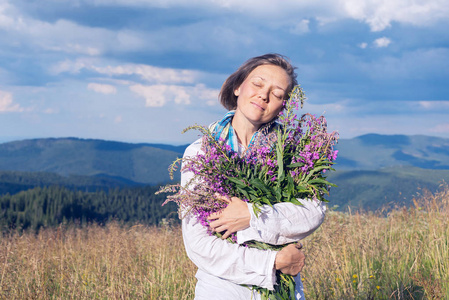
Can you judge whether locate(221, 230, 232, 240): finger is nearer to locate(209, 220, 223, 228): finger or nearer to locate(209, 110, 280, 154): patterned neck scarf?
locate(209, 220, 223, 228): finger

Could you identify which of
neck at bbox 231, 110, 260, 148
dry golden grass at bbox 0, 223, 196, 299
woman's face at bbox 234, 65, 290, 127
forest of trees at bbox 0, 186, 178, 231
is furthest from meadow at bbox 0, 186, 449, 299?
forest of trees at bbox 0, 186, 178, 231

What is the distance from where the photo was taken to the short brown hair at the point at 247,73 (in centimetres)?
282

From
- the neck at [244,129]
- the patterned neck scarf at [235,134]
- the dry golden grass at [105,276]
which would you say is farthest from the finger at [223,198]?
the dry golden grass at [105,276]

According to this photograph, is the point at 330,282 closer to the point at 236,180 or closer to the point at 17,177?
the point at 236,180

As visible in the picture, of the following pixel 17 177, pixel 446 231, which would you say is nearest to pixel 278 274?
pixel 446 231

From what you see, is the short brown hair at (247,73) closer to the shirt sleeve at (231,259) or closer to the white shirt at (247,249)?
the white shirt at (247,249)

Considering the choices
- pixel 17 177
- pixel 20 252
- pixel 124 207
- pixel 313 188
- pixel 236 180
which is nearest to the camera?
pixel 236 180

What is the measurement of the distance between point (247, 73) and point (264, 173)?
850 mm

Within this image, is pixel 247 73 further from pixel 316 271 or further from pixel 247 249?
pixel 316 271

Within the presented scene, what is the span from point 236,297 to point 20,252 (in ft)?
19.2

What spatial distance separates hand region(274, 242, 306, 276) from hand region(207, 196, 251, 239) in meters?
0.27

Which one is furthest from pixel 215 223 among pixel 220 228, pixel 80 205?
pixel 80 205

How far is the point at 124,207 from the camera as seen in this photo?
73625 millimetres

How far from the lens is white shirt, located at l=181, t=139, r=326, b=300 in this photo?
2281 mm
